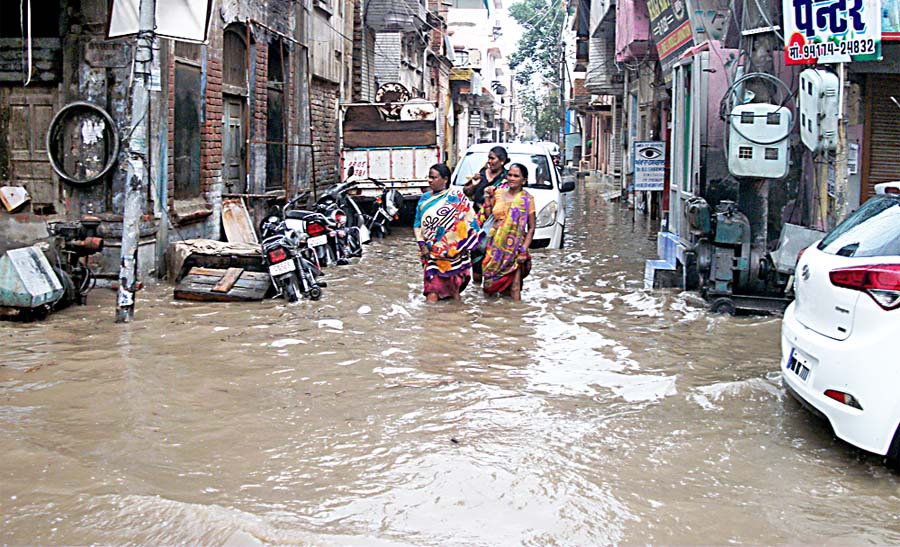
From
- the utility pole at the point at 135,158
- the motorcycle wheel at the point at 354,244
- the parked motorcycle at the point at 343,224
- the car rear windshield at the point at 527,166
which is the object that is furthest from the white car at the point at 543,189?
the utility pole at the point at 135,158

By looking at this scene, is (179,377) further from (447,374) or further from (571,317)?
(571,317)

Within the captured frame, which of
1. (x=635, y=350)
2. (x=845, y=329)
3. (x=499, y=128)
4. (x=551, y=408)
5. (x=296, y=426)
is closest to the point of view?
(x=845, y=329)

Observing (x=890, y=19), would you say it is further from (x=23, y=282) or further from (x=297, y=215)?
(x=23, y=282)

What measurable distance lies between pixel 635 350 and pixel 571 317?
1.67 m

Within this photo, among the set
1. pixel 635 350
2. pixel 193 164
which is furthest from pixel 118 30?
pixel 635 350

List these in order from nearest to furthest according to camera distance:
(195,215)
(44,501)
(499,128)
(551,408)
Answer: (44,501) → (551,408) → (195,215) → (499,128)

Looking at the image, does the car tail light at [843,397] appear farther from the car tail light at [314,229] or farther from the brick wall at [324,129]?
the brick wall at [324,129]

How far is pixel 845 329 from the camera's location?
4.94 metres

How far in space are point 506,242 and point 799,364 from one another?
503 centimetres

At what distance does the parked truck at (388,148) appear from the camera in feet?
61.5

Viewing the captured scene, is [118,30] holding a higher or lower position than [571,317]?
higher

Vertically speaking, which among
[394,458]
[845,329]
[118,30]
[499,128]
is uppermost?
[499,128]

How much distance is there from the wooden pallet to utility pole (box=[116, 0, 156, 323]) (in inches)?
53.4

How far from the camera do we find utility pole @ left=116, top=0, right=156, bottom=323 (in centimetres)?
846
